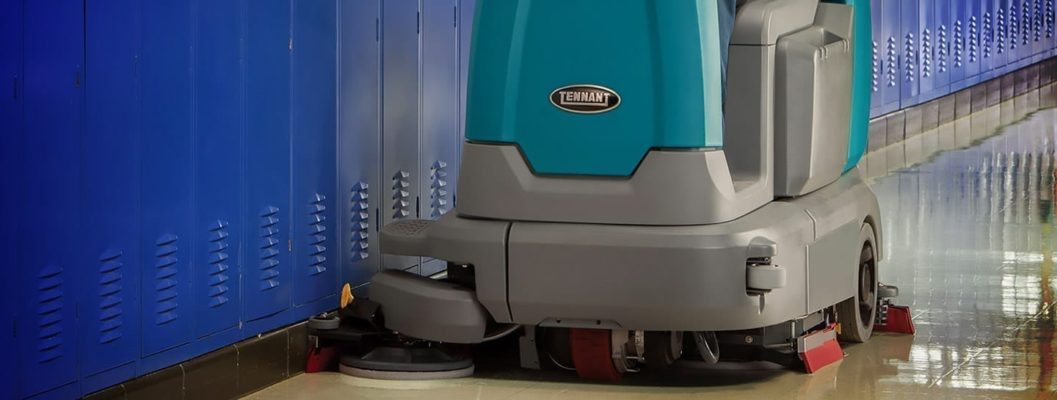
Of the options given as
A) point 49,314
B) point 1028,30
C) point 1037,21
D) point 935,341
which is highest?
point 1037,21

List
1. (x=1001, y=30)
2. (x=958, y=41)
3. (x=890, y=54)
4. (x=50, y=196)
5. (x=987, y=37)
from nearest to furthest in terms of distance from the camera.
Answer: (x=50, y=196) < (x=890, y=54) < (x=958, y=41) < (x=987, y=37) < (x=1001, y=30)

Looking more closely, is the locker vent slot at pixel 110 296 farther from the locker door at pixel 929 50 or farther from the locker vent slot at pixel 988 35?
the locker vent slot at pixel 988 35

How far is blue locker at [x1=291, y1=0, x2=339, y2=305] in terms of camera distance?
5305mm

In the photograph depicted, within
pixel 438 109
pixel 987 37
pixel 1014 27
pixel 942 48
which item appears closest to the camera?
pixel 438 109

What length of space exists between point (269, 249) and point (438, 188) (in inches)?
55.6

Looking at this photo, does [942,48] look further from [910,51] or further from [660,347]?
[660,347]

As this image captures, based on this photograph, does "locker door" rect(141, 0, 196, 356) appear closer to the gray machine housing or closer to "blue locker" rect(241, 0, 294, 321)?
"blue locker" rect(241, 0, 294, 321)

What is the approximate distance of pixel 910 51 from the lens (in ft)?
45.5

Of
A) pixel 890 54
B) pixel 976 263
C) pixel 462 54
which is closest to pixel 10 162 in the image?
pixel 462 54

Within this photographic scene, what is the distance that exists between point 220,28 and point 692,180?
142cm

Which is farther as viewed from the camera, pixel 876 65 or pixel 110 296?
A: pixel 876 65

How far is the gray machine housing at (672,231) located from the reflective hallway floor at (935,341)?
0.75ft

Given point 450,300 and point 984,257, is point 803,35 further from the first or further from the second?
point 984,257

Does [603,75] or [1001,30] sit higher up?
[1001,30]
